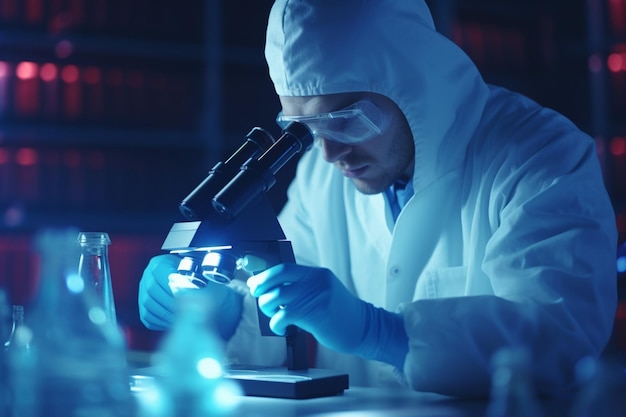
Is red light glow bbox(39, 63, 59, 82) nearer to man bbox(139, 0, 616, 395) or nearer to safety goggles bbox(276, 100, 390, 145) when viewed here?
man bbox(139, 0, 616, 395)

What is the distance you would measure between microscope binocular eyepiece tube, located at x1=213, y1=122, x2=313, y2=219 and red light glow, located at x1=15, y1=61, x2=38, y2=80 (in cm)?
227

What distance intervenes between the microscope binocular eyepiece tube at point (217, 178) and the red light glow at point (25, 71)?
227 centimetres

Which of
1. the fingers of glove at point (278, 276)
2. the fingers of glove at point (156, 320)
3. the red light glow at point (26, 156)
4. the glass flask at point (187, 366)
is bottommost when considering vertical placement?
the glass flask at point (187, 366)

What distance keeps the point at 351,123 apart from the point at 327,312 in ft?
1.40

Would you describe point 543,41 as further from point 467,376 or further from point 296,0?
point 467,376

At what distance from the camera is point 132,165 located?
362 cm

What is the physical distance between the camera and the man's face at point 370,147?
5.64ft

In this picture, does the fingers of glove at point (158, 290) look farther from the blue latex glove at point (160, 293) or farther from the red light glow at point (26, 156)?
the red light glow at point (26, 156)

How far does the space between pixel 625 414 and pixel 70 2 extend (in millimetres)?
3044

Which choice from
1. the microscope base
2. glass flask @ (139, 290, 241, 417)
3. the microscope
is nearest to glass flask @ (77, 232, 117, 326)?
the microscope

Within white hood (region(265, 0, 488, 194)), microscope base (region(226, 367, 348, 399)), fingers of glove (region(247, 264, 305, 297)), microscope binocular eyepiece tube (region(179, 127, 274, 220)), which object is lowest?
microscope base (region(226, 367, 348, 399))

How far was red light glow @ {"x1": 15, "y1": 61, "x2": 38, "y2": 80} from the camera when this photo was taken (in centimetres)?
342

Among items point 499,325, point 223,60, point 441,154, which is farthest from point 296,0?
point 223,60

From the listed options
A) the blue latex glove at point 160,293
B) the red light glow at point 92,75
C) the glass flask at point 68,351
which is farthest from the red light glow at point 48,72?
the glass flask at point 68,351
